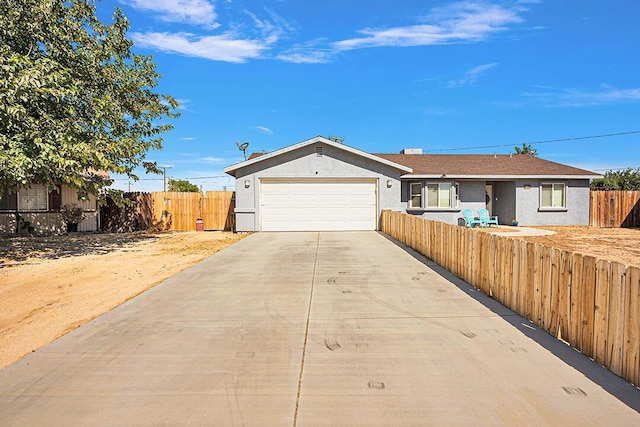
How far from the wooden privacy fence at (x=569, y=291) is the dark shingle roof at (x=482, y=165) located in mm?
13254

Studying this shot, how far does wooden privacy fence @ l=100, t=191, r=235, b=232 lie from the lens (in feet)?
65.1

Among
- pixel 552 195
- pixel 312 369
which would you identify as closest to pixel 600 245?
pixel 552 195

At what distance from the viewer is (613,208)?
65.9 feet

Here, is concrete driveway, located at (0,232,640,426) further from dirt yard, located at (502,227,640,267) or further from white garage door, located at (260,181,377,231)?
Result: white garage door, located at (260,181,377,231)

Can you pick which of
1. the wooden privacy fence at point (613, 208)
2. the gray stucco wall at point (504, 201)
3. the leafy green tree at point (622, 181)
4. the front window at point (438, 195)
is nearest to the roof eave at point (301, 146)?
the front window at point (438, 195)

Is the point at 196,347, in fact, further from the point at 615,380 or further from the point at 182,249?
the point at 182,249

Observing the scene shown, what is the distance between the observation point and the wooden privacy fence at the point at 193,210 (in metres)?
19.9

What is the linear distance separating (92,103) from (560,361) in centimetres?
1447

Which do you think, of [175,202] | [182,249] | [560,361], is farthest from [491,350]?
[175,202]

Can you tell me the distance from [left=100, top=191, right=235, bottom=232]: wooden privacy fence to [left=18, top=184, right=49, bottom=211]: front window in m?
2.87

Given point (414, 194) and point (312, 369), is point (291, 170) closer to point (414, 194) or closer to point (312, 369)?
point (414, 194)

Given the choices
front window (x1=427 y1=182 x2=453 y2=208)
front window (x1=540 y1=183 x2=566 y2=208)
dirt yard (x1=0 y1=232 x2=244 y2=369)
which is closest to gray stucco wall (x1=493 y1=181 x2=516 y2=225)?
front window (x1=540 y1=183 x2=566 y2=208)

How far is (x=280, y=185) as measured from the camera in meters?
16.9

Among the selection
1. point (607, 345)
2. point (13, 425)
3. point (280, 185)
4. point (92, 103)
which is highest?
point (92, 103)
